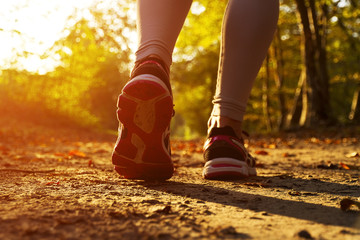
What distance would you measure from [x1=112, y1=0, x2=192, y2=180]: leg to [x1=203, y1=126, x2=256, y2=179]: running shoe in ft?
0.91

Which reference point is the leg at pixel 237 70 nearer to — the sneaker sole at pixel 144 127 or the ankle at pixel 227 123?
the ankle at pixel 227 123

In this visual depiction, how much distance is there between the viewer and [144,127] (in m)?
1.40

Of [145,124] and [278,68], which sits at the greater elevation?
[278,68]

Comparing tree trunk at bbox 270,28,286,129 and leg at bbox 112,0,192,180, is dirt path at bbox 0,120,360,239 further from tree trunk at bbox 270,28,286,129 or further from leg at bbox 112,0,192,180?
tree trunk at bbox 270,28,286,129

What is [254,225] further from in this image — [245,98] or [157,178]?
[245,98]

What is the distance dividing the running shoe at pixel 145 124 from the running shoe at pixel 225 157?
0.91ft

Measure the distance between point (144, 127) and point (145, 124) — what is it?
0.01m

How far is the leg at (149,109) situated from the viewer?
1.36m

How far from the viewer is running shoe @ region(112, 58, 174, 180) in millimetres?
1361

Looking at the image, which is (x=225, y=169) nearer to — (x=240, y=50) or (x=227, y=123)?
(x=227, y=123)

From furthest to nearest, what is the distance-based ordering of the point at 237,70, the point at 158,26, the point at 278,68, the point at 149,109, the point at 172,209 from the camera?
the point at 278,68 → the point at 237,70 → the point at 158,26 → the point at 149,109 → the point at 172,209

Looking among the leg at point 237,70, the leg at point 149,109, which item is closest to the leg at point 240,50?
the leg at point 237,70

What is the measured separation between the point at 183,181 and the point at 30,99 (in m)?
9.63

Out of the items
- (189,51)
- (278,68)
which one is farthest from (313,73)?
(189,51)
